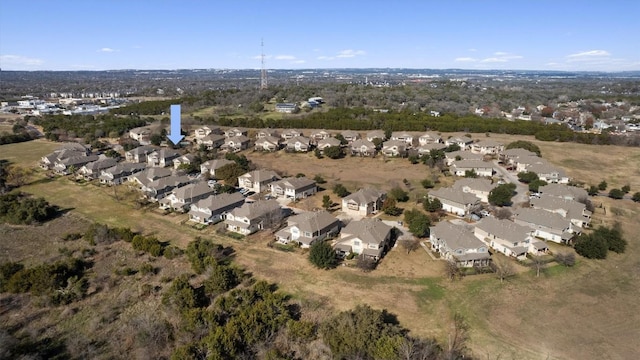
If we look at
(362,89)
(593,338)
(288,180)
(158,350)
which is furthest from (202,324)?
(362,89)

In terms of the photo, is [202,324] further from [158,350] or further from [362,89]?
[362,89]

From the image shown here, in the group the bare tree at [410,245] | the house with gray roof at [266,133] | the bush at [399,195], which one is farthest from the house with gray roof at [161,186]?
the bare tree at [410,245]

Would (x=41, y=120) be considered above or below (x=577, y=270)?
above

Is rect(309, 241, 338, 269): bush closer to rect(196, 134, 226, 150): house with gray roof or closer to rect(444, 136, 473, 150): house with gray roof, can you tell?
rect(444, 136, 473, 150): house with gray roof

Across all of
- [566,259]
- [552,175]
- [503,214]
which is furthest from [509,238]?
[552,175]

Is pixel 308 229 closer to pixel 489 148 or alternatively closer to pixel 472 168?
pixel 472 168

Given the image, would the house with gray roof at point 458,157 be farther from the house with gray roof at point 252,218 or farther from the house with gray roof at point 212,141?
the house with gray roof at point 212,141
